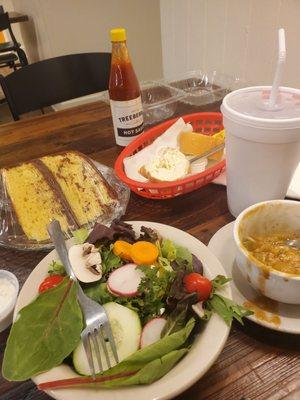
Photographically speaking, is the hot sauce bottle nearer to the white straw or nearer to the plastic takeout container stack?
the plastic takeout container stack

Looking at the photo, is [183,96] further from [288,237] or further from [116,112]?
[288,237]

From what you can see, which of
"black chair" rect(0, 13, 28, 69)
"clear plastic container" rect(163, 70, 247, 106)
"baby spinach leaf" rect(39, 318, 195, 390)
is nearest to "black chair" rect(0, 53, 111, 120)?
"clear plastic container" rect(163, 70, 247, 106)

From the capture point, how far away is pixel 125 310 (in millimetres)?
510

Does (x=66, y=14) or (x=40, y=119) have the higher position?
(x=66, y=14)

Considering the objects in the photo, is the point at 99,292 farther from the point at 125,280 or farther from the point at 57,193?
the point at 57,193

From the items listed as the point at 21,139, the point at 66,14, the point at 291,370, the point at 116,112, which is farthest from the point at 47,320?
the point at 66,14

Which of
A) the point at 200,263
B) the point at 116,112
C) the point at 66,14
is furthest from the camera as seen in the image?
the point at 66,14

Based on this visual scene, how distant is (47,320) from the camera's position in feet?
1.57

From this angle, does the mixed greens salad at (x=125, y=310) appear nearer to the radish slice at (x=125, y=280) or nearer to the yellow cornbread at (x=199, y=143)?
the radish slice at (x=125, y=280)

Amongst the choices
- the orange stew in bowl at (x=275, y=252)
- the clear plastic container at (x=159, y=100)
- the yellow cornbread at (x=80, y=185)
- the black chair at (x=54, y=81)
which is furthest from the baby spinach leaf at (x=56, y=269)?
→ the black chair at (x=54, y=81)

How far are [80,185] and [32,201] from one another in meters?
0.12

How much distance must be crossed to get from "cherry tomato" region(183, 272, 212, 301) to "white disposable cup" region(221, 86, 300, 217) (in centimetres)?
28

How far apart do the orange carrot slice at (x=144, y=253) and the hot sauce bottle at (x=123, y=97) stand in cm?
52

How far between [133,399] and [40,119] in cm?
117
